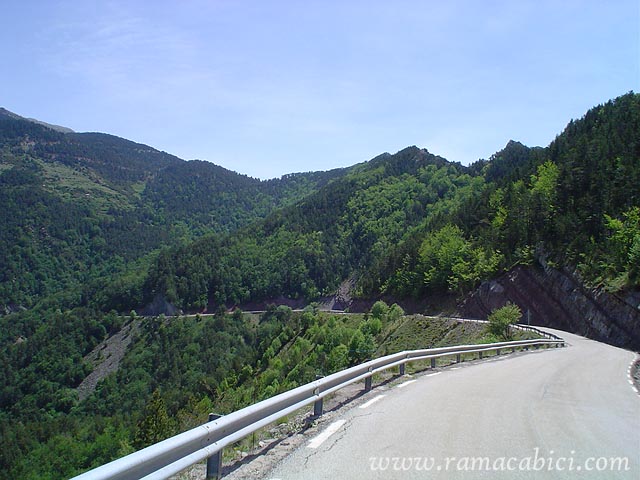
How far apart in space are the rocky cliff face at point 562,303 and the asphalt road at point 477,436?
1155 inches

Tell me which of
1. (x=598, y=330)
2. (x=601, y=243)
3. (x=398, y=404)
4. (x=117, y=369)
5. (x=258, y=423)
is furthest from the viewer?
(x=117, y=369)

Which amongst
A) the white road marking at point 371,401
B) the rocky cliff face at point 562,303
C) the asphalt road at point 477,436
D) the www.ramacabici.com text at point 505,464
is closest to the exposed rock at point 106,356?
the rocky cliff face at point 562,303

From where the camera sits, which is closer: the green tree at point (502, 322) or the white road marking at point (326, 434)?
the white road marking at point (326, 434)

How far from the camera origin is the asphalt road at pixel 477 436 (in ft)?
18.4

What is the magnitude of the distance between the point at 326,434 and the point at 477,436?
7.21ft

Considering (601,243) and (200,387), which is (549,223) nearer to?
(601,243)

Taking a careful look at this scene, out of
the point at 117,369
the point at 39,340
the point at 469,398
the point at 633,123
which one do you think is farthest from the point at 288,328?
the point at 469,398

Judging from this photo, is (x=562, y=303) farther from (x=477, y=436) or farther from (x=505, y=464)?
(x=505, y=464)

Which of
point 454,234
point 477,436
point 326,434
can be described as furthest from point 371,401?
point 454,234

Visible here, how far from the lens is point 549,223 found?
204 feet

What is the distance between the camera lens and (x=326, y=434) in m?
7.18

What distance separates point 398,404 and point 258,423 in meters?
4.35

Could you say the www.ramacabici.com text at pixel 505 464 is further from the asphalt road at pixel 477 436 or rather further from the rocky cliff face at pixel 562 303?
the rocky cliff face at pixel 562 303

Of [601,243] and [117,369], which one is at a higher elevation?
[601,243]
